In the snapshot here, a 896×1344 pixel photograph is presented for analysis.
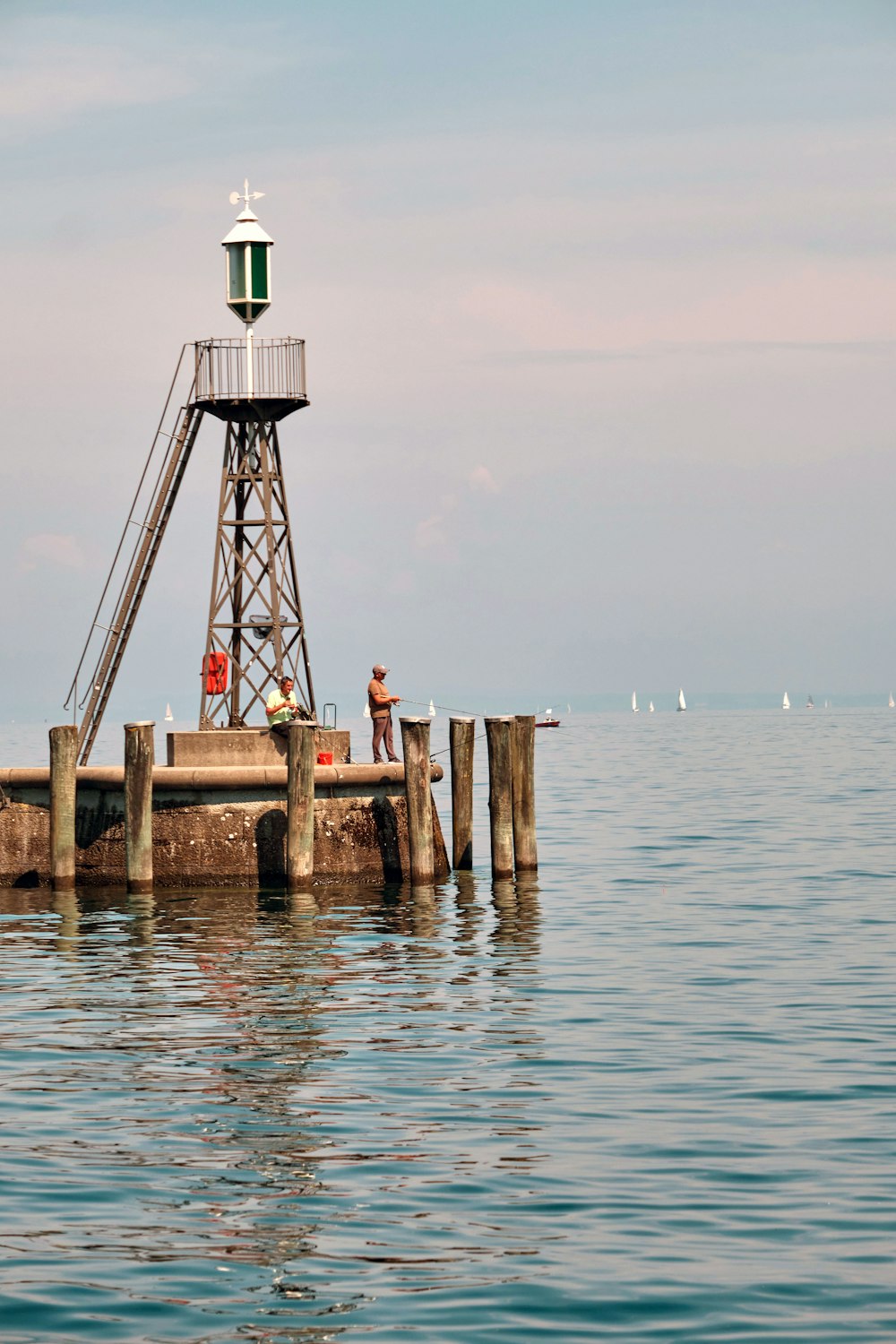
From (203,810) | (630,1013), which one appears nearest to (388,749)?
(203,810)

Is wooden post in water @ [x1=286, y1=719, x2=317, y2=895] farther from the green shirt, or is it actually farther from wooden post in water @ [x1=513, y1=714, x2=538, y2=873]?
wooden post in water @ [x1=513, y1=714, x2=538, y2=873]

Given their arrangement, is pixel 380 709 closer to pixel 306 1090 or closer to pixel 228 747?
pixel 228 747

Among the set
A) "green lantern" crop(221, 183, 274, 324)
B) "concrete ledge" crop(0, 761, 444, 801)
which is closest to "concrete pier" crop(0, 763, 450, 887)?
"concrete ledge" crop(0, 761, 444, 801)

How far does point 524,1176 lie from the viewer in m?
10.7

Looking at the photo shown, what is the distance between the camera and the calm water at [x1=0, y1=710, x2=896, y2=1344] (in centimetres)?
877

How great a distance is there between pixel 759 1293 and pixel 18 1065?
24.3 ft

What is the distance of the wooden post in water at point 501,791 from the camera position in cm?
2431

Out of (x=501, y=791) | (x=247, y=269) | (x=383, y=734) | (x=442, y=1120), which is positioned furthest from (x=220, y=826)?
(x=442, y=1120)

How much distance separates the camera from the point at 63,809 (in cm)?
2394

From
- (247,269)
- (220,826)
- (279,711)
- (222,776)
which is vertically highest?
(247,269)

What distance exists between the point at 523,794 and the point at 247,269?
9.52 meters

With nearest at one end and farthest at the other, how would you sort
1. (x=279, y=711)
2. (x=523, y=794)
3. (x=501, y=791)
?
(x=501, y=791) < (x=523, y=794) < (x=279, y=711)

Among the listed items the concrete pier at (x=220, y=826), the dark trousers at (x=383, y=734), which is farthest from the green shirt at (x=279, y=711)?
the dark trousers at (x=383, y=734)

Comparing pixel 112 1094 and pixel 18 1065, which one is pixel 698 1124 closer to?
pixel 112 1094
